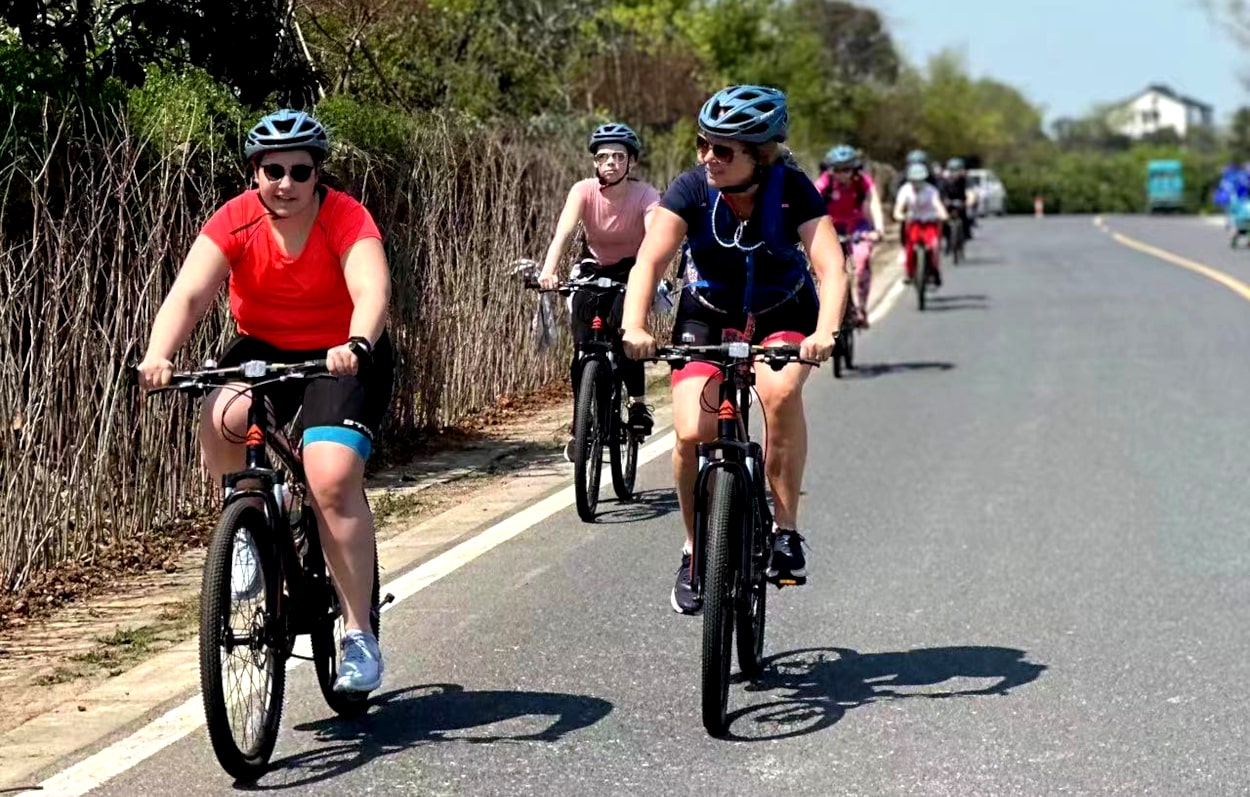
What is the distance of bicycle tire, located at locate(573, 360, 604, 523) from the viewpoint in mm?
9688

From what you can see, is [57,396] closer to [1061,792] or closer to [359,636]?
[359,636]

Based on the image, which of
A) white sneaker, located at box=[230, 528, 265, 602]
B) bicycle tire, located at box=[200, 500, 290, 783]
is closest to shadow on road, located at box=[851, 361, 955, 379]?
bicycle tire, located at box=[200, 500, 290, 783]

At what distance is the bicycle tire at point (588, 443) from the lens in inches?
381

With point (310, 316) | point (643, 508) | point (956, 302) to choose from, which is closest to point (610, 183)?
point (643, 508)

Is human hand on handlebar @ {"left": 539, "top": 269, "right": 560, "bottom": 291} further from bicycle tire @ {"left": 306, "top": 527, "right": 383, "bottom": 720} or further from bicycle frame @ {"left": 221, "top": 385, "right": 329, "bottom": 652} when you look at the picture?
bicycle frame @ {"left": 221, "top": 385, "right": 329, "bottom": 652}

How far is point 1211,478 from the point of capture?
11.5 m

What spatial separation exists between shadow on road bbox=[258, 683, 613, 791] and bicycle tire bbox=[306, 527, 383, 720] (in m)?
0.06

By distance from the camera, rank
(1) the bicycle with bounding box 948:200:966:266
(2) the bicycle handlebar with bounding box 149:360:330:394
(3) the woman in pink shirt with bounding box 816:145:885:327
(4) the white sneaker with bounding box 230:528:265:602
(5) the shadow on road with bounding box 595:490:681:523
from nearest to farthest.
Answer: (4) the white sneaker with bounding box 230:528:265:602 → (2) the bicycle handlebar with bounding box 149:360:330:394 → (5) the shadow on road with bounding box 595:490:681:523 → (3) the woman in pink shirt with bounding box 816:145:885:327 → (1) the bicycle with bounding box 948:200:966:266

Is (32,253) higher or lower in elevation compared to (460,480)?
higher

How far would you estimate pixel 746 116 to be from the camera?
20.6ft

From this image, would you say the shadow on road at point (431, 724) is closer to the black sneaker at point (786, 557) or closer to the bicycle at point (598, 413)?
the black sneaker at point (786, 557)

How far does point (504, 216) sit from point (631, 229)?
380cm

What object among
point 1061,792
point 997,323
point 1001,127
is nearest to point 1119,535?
point 1061,792

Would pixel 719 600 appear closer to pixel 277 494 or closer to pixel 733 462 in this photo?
pixel 733 462
